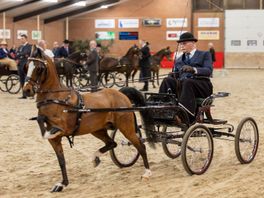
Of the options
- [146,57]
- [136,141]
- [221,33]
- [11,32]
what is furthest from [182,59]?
[221,33]

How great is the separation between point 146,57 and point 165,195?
Answer: 15.5m

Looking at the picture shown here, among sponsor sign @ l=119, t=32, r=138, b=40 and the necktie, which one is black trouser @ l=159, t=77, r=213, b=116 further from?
sponsor sign @ l=119, t=32, r=138, b=40

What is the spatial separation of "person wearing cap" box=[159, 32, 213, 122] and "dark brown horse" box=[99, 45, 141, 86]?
12831mm

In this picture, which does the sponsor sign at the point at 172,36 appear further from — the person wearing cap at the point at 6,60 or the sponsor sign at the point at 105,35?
the person wearing cap at the point at 6,60

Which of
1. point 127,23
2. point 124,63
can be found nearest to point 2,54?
point 124,63

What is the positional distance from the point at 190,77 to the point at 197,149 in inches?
36.8

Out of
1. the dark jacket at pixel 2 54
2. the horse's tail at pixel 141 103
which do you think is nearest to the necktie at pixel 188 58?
the horse's tail at pixel 141 103

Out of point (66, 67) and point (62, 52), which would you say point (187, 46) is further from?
point (62, 52)

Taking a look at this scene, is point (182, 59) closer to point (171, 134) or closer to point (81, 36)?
point (171, 134)

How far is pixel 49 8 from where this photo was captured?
3478 centimetres

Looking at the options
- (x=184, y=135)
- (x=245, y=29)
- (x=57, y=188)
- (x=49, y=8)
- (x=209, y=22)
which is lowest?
(x=57, y=188)

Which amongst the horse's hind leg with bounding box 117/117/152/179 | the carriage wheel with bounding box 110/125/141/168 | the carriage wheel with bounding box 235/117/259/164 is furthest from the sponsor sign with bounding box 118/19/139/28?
the horse's hind leg with bounding box 117/117/152/179

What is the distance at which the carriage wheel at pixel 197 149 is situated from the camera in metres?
6.57

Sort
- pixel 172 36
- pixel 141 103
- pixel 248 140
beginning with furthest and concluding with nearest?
pixel 172 36
pixel 248 140
pixel 141 103
